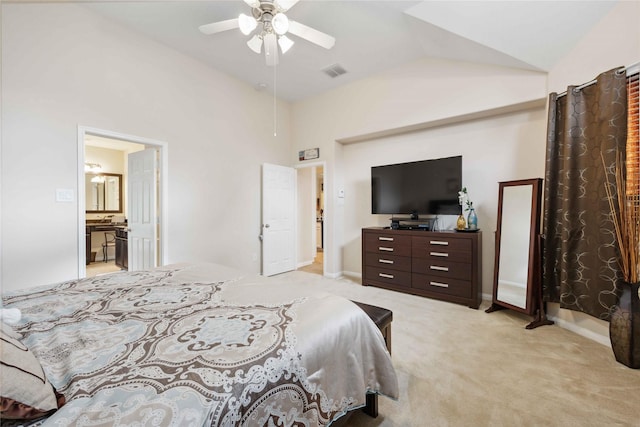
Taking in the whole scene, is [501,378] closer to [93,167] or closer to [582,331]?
[582,331]

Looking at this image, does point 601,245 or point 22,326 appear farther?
point 601,245

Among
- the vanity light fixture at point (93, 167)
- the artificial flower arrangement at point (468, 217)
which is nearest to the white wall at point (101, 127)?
the artificial flower arrangement at point (468, 217)

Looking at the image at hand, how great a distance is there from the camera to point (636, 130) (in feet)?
6.47

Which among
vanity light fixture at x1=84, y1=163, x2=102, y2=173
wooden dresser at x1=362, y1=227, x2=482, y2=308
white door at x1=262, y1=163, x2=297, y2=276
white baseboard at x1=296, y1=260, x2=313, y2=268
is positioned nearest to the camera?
wooden dresser at x1=362, y1=227, x2=482, y2=308

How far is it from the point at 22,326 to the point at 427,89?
413cm

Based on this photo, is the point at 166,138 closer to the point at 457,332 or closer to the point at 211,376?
the point at 211,376

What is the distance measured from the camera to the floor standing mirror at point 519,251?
258 centimetres

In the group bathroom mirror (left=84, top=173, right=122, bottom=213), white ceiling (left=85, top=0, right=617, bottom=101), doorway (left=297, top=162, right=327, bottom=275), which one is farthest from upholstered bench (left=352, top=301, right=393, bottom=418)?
bathroom mirror (left=84, top=173, right=122, bottom=213)

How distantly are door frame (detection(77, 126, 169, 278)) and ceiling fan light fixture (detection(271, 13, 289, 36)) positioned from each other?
208cm

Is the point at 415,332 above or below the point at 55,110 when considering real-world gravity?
below

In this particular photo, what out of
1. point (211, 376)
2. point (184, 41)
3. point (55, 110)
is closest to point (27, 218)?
point (55, 110)

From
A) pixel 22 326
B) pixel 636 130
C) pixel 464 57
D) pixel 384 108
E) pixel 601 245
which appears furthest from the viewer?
pixel 384 108

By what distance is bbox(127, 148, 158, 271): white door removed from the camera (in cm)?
330

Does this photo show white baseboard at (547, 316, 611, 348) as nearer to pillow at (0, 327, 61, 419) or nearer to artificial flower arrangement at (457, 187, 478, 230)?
artificial flower arrangement at (457, 187, 478, 230)
